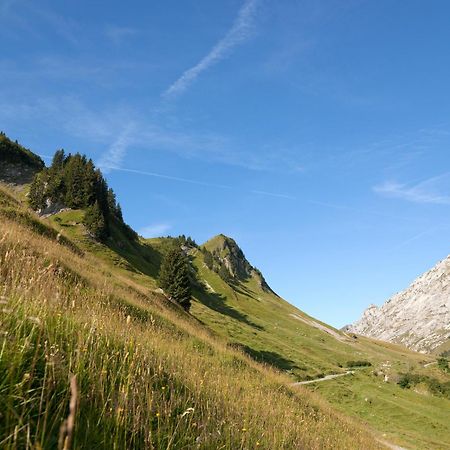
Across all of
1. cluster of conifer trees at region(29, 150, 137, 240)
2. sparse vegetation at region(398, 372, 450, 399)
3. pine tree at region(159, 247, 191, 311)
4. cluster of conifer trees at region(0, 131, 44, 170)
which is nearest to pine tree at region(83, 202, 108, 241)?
cluster of conifer trees at region(29, 150, 137, 240)

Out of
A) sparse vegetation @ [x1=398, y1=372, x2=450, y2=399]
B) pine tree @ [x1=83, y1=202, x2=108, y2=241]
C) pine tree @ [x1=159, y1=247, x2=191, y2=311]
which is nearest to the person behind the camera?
sparse vegetation @ [x1=398, y1=372, x2=450, y2=399]

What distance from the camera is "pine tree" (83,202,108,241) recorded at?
67750mm

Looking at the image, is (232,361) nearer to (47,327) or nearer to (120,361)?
(120,361)

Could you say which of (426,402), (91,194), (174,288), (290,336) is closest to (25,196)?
(91,194)

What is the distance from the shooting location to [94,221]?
6819cm

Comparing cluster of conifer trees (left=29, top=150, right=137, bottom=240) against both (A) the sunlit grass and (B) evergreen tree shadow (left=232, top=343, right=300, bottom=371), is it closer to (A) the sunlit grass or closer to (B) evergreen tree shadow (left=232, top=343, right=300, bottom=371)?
(B) evergreen tree shadow (left=232, top=343, right=300, bottom=371)

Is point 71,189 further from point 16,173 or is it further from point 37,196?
point 16,173

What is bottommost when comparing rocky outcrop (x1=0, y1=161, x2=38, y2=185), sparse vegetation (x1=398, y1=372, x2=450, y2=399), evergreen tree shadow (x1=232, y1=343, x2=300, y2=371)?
evergreen tree shadow (x1=232, y1=343, x2=300, y2=371)

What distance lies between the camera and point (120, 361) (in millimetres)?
5871

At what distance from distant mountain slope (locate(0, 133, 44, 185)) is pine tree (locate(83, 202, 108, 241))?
110 feet

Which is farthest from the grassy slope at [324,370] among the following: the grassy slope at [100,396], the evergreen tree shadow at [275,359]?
the grassy slope at [100,396]

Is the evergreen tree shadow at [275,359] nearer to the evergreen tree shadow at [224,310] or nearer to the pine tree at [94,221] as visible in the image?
the pine tree at [94,221]

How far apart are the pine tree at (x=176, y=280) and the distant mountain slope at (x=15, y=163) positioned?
5171 cm

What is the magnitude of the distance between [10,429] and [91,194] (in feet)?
241
